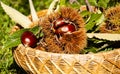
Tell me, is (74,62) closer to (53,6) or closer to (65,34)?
(65,34)

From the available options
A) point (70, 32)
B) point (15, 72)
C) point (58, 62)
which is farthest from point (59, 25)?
point (15, 72)

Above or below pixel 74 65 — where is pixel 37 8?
above

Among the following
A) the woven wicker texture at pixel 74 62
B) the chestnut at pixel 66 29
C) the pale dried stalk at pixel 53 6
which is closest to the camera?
the woven wicker texture at pixel 74 62

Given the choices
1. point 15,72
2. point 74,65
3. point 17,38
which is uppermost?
point 17,38

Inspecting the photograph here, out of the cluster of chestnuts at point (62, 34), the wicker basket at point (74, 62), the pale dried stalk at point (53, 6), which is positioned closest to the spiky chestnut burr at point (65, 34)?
the cluster of chestnuts at point (62, 34)

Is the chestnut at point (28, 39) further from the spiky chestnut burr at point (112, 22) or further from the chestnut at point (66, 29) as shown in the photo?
the spiky chestnut burr at point (112, 22)

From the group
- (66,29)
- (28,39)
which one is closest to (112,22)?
(66,29)

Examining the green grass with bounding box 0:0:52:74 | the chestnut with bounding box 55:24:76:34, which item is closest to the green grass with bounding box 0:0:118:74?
the green grass with bounding box 0:0:52:74

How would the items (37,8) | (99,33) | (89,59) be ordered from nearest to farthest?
(89,59) → (99,33) → (37,8)

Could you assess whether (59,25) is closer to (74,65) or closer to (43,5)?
(74,65)

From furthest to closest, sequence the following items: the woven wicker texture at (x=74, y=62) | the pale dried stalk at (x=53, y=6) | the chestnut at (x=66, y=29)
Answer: the pale dried stalk at (x=53, y=6) < the chestnut at (x=66, y=29) < the woven wicker texture at (x=74, y=62)
